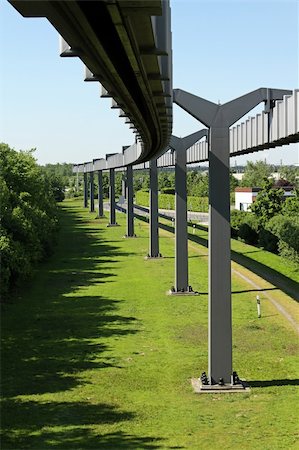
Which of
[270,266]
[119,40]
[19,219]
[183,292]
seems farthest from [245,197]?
[119,40]

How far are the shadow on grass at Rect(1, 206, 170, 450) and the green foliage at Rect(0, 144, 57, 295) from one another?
1.56 metres

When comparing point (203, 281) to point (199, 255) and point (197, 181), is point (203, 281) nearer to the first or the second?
point (199, 255)

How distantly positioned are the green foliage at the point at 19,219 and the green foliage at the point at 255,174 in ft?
247

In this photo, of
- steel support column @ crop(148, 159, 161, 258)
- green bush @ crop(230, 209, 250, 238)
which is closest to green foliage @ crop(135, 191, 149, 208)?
green bush @ crop(230, 209, 250, 238)

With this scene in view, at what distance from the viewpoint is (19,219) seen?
30578 mm

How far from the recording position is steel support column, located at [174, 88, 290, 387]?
16.7 metres

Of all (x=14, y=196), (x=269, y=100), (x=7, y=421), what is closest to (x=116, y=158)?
(x=14, y=196)

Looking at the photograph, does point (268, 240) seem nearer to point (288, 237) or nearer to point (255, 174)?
point (288, 237)

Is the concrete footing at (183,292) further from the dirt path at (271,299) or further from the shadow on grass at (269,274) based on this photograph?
the shadow on grass at (269,274)

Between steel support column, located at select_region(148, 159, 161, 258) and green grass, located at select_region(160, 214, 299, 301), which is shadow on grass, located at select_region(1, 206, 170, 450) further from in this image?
green grass, located at select_region(160, 214, 299, 301)

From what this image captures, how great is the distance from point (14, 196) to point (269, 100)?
19.1 metres

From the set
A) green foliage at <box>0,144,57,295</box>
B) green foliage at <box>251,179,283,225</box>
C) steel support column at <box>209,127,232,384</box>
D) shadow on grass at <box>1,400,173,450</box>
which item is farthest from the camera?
green foliage at <box>251,179,283,225</box>

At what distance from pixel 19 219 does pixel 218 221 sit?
52.5 feet

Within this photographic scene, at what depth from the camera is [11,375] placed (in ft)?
58.1
